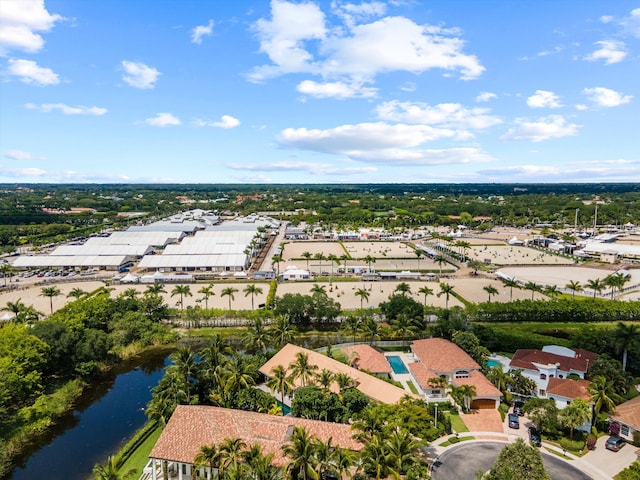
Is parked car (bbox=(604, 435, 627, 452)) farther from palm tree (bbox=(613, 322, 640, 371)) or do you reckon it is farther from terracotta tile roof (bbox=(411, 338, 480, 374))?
palm tree (bbox=(613, 322, 640, 371))

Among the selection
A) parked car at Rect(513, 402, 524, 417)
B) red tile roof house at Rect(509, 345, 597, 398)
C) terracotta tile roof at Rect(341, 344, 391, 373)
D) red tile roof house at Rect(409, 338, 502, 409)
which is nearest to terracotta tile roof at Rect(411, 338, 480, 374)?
red tile roof house at Rect(409, 338, 502, 409)

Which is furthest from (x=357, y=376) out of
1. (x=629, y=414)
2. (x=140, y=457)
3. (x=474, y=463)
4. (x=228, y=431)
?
(x=629, y=414)

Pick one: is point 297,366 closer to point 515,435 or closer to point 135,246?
A: point 515,435

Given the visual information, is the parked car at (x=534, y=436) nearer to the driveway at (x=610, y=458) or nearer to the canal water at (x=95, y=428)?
the driveway at (x=610, y=458)

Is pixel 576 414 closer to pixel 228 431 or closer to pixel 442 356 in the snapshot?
pixel 442 356

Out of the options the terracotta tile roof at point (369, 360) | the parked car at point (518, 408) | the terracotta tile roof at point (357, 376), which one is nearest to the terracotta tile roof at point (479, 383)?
the parked car at point (518, 408)
